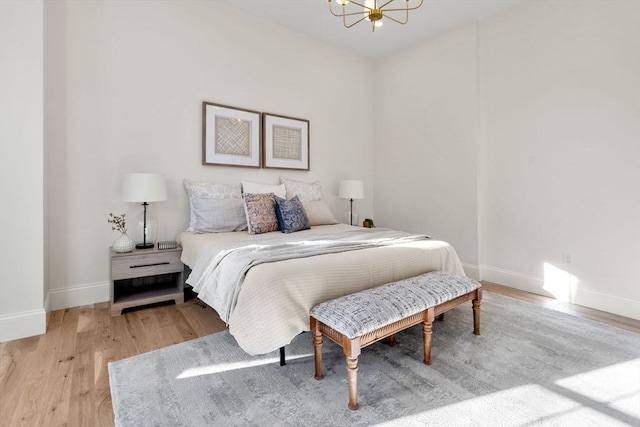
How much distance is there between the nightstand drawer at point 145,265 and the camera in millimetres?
2498

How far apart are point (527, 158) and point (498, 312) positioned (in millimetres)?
1684

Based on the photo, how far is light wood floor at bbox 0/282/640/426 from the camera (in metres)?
1.43

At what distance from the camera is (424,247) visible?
2.34 m

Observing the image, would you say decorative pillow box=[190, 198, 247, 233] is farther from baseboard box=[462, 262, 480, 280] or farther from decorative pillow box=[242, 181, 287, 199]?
baseboard box=[462, 262, 480, 280]

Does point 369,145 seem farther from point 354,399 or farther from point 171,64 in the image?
point 354,399

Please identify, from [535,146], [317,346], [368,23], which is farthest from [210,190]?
[535,146]

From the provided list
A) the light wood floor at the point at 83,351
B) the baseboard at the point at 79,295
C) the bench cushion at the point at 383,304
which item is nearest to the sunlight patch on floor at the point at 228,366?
the light wood floor at the point at 83,351

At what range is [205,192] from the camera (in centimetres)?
310

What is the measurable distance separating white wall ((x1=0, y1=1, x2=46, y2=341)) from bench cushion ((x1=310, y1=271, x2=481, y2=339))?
2123mm

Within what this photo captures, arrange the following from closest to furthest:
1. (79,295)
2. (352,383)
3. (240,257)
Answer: (352,383) → (240,257) → (79,295)

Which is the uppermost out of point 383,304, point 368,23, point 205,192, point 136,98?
point 368,23

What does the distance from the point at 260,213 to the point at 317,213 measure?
792 mm

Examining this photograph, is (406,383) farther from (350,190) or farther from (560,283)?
(350,190)

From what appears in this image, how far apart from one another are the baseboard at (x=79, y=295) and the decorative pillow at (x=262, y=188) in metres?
1.61
